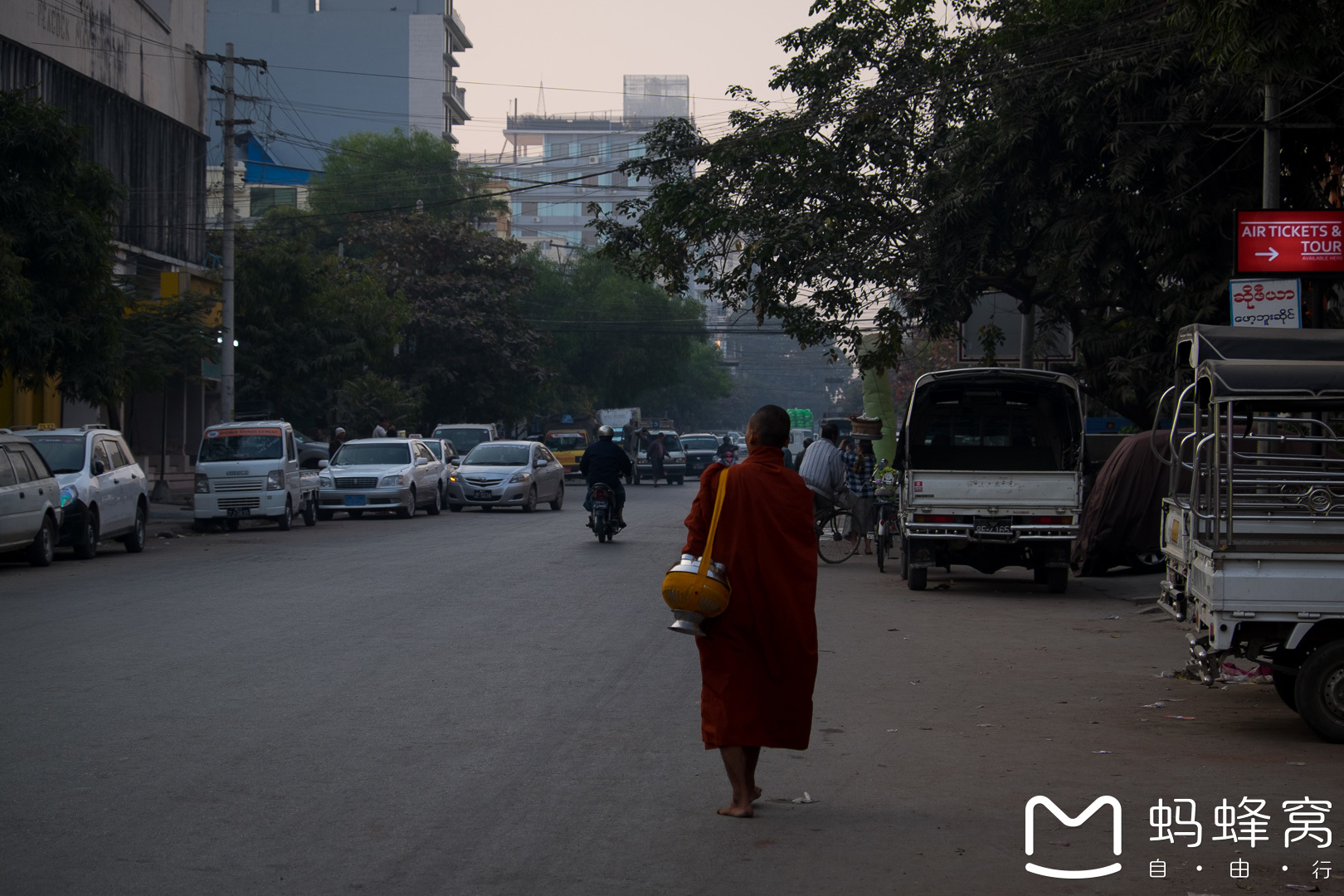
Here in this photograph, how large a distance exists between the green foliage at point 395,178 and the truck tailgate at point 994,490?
176 feet

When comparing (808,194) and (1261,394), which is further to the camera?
(808,194)

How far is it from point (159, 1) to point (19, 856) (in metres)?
39.4

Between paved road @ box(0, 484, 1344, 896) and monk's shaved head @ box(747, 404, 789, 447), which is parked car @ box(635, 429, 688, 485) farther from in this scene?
monk's shaved head @ box(747, 404, 789, 447)

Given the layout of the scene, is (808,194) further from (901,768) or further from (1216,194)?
(901,768)

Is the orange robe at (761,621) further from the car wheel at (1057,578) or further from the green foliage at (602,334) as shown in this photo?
the green foliage at (602,334)

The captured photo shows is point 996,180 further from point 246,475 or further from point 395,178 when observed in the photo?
point 395,178

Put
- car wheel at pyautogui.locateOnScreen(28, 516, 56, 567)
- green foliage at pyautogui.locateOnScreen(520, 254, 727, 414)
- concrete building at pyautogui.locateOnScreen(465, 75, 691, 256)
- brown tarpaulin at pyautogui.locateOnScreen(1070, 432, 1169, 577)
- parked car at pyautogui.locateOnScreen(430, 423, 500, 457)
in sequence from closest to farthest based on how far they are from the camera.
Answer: brown tarpaulin at pyautogui.locateOnScreen(1070, 432, 1169, 577) → car wheel at pyautogui.locateOnScreen(28, 516, 56, 567) → parked car at pyautogui.locateOnScreen(430, 423, 500, 457) → green foliage at pyautogui.locateOnScreen(520, 254, 727, 414) → concrete building at pyautogui.locateOnScreen(465, 75, 691, 256)

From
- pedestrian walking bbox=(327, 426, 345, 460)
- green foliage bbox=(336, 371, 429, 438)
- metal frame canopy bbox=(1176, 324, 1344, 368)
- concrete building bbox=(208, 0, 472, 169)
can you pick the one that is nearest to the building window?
concrete building bbox=(208, 0, 472, 169)

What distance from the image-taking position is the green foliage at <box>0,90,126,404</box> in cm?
2038

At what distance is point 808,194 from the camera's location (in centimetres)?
2150

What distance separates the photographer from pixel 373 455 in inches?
1155

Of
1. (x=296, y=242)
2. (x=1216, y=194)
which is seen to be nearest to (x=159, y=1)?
(x=296, y=242)

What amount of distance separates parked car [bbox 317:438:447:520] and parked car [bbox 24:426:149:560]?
689 cm

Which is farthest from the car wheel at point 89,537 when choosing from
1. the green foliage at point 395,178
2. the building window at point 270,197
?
the building window at point 270,197
